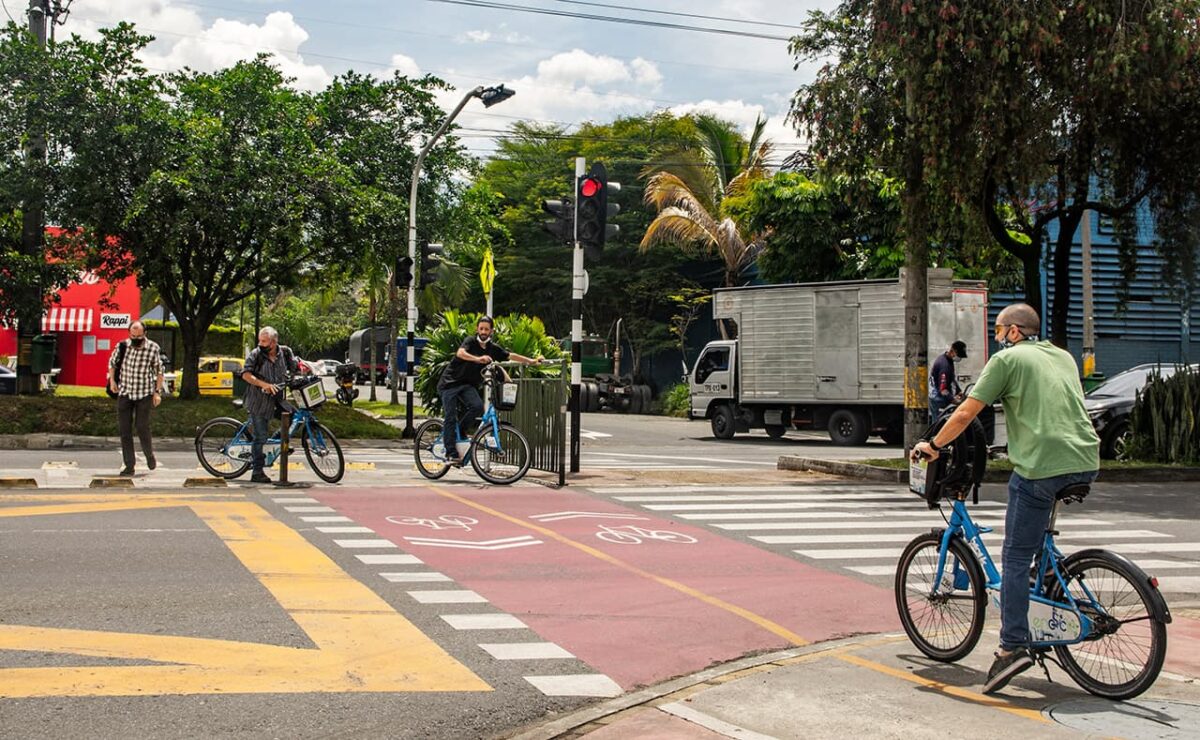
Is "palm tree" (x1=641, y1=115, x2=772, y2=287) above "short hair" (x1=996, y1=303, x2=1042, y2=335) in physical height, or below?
above

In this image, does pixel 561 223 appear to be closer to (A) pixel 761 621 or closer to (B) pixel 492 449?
(B) pixel 492 449

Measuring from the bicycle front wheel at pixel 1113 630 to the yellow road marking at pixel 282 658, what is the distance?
9.10 ft

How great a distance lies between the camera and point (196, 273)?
2800 centimetres

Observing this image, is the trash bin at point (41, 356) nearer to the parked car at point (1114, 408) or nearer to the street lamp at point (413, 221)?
the street lamp at point (413, 221)

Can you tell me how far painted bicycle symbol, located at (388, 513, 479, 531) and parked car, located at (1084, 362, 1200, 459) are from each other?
41.6 feet

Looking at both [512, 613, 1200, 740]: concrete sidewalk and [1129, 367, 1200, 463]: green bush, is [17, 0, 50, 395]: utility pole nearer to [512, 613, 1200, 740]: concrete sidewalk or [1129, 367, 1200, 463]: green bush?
[1129, 367, 1200, 463]: green bush

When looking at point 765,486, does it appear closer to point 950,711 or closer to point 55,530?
point 55,530

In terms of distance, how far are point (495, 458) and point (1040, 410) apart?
9.95 meters

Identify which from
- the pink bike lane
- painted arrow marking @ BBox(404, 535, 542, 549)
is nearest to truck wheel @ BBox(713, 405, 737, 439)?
the pink bike lane

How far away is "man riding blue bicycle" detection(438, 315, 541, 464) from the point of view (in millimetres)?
15781

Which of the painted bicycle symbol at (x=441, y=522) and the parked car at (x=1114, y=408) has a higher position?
the parked car at (x=1114, y=408)

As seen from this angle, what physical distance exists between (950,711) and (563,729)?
5.61 ft

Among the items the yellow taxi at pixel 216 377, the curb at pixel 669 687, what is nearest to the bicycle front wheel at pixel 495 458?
the curb at pixel 669 687

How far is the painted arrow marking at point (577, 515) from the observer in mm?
12539
